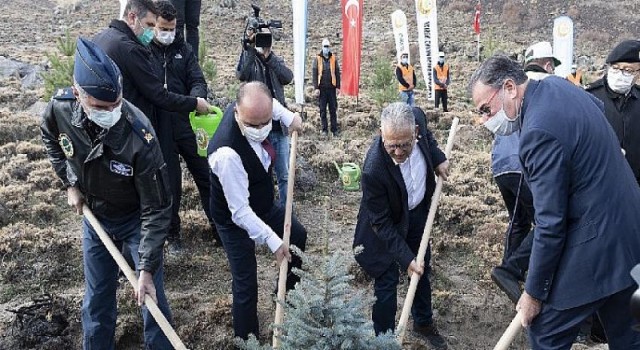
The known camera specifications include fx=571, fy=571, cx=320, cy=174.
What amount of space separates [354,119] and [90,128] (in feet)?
30.7

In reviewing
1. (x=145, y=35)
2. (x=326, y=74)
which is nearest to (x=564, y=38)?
(x=326, y=74)

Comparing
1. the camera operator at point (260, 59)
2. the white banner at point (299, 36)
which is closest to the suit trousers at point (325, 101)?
the white banner at point (299, 36)

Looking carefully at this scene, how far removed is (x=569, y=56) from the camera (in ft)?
44.2

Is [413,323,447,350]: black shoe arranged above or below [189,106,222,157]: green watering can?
below

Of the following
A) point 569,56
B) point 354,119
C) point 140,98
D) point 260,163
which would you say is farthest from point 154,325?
point 569,56

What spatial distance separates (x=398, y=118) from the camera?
3104mm

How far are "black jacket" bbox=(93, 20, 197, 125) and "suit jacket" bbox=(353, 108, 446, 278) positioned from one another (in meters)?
1.62

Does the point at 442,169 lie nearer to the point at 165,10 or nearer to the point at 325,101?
the point at 165,10

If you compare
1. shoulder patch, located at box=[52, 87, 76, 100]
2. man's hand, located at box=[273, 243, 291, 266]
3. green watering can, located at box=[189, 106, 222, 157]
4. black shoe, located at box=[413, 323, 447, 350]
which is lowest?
black shoe, located at box=[413, 323, 447, 350]

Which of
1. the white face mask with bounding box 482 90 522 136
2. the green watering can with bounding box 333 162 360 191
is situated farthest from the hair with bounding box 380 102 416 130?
the green watering can with bounding box 333 162 360 191

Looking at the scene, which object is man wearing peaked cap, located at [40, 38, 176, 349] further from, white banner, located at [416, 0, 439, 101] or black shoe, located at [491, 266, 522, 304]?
white banner, located at [416, 0, 439, 101]

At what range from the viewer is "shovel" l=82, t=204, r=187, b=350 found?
288cm

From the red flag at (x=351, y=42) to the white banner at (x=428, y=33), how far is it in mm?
2491

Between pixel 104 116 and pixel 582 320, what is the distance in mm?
2461
